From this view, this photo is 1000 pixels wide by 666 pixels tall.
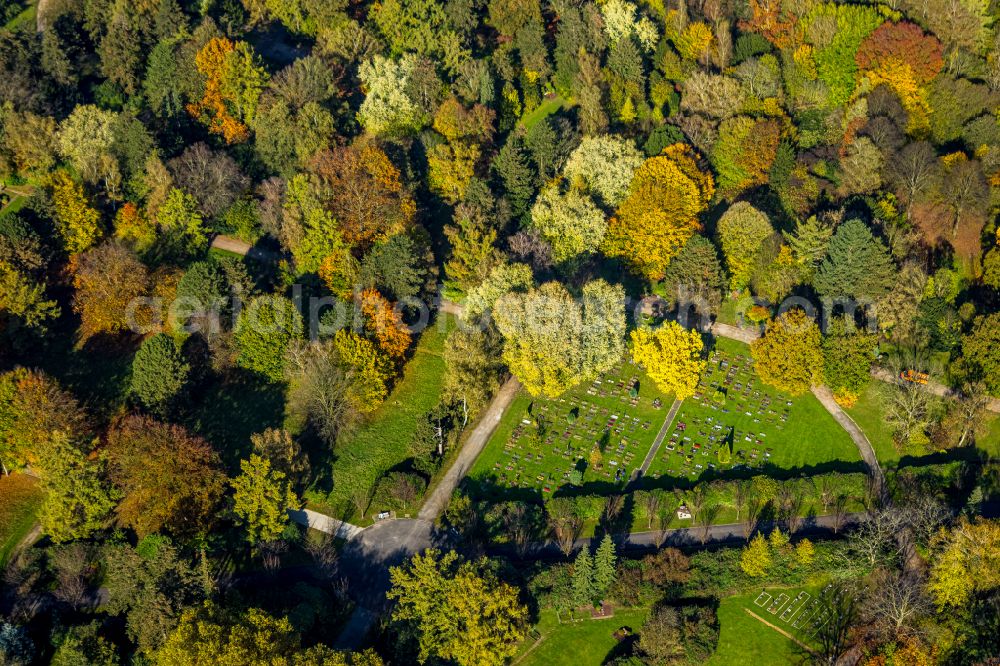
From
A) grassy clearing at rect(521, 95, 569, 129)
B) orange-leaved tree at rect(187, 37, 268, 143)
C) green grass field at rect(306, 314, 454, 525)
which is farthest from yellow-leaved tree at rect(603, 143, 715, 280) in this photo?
orange-leaved tree at rect(187, 37, 268, 143)

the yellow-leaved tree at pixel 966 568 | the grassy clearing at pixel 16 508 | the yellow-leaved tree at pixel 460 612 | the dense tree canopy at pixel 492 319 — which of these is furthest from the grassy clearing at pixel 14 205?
the yellow-leaved tree at pixel 966 568

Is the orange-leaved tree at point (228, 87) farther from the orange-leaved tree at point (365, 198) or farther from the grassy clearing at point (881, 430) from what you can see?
the grassy clearing at point (881, 430)

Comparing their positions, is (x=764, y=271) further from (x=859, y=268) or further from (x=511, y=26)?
(x=511, y=26)

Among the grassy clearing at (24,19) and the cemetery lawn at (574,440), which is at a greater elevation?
the grassy clearing at (24,19)

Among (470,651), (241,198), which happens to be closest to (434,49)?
(241,198)

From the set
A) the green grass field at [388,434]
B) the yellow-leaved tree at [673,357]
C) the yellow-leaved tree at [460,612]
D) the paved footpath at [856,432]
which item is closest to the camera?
the yellow-leaved tree at [460,612]

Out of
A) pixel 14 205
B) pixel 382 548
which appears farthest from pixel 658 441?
pixel 14 205
